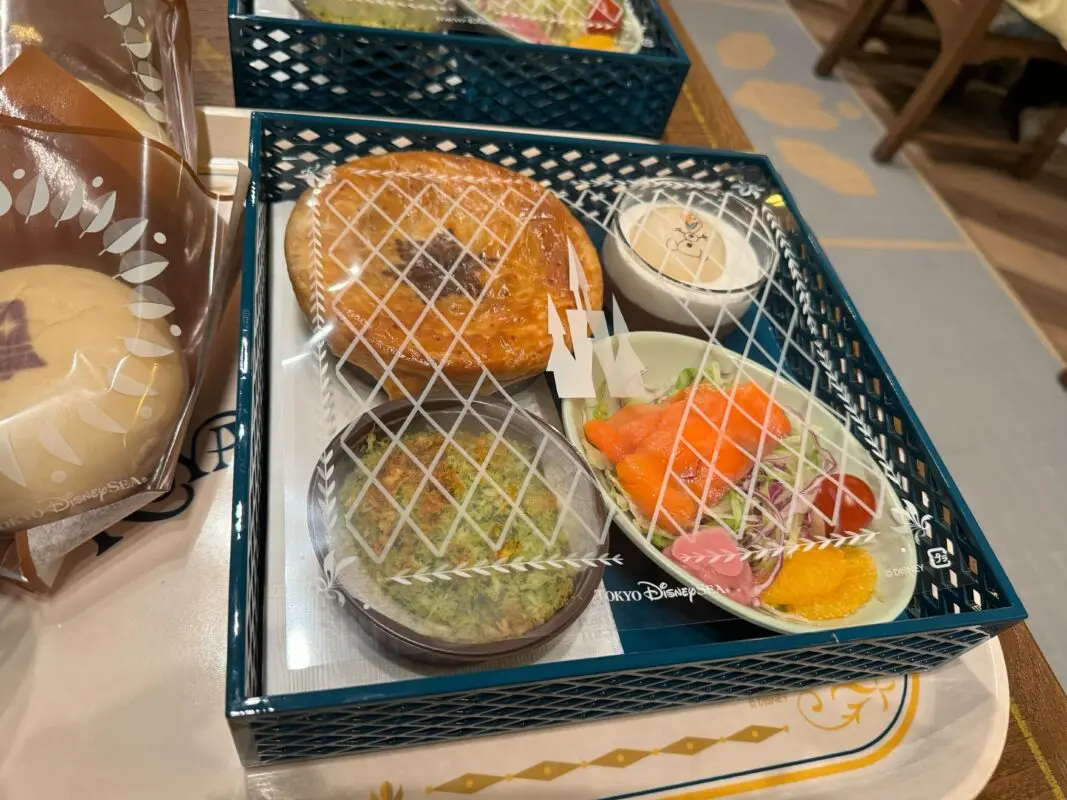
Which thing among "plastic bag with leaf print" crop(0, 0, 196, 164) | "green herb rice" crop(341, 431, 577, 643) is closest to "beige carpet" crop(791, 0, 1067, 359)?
"green herb rice" crop(341, 431, 577, 643)

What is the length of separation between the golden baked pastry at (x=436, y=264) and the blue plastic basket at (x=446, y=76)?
0.36 m

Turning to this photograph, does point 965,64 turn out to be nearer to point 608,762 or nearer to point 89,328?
point 608,762

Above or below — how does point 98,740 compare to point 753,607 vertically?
below

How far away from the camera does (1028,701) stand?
42.4 inches

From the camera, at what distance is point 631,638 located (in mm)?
852

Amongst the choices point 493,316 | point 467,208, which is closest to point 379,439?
point 493,316

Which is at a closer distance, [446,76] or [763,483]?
[763,483]

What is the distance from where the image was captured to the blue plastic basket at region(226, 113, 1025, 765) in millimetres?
679

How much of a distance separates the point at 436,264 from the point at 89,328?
1.42ft

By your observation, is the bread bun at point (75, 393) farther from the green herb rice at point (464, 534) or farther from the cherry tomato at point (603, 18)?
the cherry tomato at point (603, 18)

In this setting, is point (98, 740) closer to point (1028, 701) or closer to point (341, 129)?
point (341, 129)

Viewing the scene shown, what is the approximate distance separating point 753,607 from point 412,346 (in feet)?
1.71

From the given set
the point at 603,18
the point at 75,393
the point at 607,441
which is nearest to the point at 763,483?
the point at 607,441

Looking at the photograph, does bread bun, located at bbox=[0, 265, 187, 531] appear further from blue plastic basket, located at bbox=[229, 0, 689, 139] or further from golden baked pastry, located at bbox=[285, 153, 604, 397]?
blue plastic basket, located at bbox=[229, 0, 689, 139]
